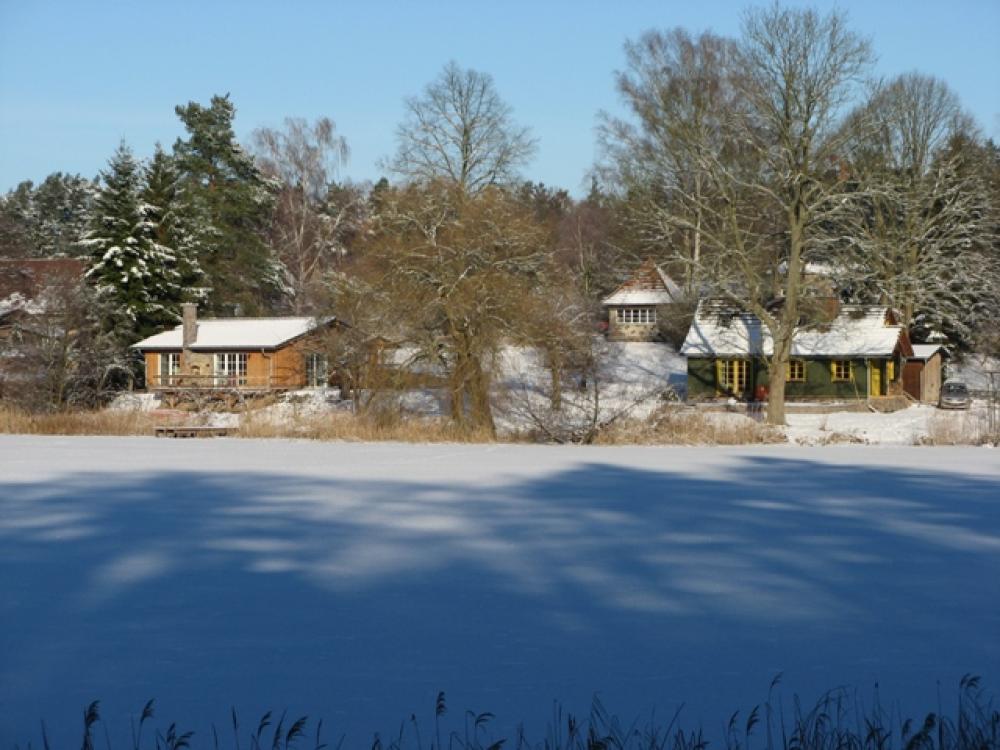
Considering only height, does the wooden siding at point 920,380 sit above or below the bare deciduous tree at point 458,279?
below

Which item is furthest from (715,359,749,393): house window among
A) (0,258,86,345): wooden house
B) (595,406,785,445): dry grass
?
(0,258,86,345): wooden house

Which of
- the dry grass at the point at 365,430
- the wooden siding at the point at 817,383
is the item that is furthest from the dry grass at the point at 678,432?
Result: the wooden siding at the point at 817,383

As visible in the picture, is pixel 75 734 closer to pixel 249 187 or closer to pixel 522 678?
pixel 522 678

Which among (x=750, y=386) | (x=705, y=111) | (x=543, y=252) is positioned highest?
(x=705, y=111)

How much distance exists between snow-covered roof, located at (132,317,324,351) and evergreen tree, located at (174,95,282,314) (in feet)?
19.3

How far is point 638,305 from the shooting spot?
56.2 meters

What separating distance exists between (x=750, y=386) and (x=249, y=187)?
27561mm

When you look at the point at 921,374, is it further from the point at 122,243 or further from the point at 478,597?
the point at 478,597

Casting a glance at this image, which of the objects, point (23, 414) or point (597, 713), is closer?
point (597, 713)

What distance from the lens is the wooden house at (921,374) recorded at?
148 feet

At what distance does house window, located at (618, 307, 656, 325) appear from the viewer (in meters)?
56.2

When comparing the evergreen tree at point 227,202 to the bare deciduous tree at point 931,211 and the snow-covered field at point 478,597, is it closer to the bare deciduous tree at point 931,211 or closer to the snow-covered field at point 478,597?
the bare deciduous tree at point 931,211

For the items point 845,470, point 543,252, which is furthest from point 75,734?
point 543,252

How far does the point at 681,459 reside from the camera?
70.2 feet
